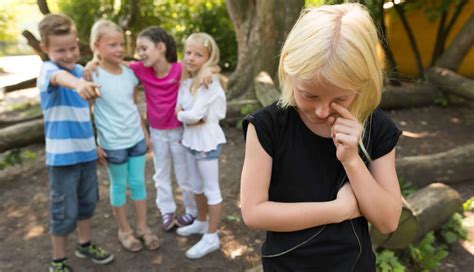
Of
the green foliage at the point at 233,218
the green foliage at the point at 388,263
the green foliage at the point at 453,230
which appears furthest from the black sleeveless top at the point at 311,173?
the green foliage at the point at 233,218

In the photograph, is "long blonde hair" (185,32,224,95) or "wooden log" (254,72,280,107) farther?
"wooden log" (254,72,280,107)

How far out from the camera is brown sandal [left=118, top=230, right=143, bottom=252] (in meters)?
3.50

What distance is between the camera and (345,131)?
1.26 meters

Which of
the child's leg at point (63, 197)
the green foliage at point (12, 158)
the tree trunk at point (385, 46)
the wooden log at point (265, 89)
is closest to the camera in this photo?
the tree trunk at point (385, 46)

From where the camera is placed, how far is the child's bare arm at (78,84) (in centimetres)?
232

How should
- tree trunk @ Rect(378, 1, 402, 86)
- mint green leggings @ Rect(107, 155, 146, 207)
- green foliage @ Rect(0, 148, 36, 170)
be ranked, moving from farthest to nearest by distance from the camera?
green foliage @ Rect(0, 148, 36, 170)
mint green leggings @ Rect(107, 155, 146, 207)
tree trunk @ Rect(378, 1, 402, 86)

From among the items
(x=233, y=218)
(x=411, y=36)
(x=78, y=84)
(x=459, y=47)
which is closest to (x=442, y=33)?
(x=411, y=36)

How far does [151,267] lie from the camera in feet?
10.9

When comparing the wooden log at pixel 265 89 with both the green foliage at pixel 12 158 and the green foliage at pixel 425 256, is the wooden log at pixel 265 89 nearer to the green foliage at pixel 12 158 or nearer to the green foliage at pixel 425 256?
the green foliage at pixel 425 256

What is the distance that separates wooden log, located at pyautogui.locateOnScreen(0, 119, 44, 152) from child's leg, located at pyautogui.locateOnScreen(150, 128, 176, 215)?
2.46m

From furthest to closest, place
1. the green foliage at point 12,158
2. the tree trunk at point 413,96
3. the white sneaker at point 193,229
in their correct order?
the tree trunk at point 413,96 < the green foliage at point 12,158 < the white sneaker at point 193,229

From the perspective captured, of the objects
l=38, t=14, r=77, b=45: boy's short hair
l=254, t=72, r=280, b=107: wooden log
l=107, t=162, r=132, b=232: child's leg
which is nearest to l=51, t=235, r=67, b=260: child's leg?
l=107, t=162, r=132, b=232: child's leg

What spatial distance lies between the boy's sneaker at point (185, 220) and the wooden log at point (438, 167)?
80.0 inches

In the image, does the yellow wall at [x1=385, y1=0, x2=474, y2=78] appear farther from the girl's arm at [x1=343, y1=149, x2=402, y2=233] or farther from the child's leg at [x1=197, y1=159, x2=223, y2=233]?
the girl's arm at [x1=343, y1=149, x2=402, y2=233]
